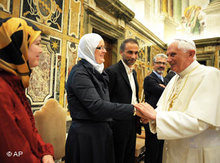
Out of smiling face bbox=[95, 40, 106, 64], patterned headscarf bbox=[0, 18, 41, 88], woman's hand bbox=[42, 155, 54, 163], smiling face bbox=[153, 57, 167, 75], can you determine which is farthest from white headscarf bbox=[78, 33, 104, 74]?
smiling face bbox=[153, 57, 167, 75]

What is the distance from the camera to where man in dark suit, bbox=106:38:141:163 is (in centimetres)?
206

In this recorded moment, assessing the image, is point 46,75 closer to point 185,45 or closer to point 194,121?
point 185,45

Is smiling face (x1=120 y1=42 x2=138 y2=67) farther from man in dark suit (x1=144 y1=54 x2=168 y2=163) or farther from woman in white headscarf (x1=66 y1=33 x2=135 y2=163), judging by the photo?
woman in white headscarf (x1=66 y1=33 x2=135 y2=163)

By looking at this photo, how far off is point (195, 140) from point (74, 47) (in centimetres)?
277

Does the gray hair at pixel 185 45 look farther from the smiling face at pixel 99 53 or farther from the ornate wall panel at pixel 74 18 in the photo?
the ornate wall panel at pixel 74 18

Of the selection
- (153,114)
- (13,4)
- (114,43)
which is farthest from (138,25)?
(153,114)

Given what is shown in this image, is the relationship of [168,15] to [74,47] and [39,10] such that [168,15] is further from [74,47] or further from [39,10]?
[39,10]

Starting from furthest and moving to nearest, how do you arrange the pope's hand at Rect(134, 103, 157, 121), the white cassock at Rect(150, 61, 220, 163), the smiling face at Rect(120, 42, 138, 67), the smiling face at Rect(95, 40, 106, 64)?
1. the smiling face at Rect(120, 42, 138, 67)
2. the smiling face at Rect(95, 40, 106, 64)
3. the pope's hand at Rect(134, 103, 157, 121)
4. the white cassock at Rect(150, 61, 220, 163)

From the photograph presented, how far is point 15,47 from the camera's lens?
3.41 ft

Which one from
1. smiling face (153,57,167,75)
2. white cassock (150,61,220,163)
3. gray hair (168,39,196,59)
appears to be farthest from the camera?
smiling face (153,57,167,75)

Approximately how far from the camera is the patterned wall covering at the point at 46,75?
8.82ft

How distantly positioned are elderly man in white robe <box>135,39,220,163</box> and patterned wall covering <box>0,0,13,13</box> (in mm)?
2170

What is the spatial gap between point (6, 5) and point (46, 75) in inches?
45.4

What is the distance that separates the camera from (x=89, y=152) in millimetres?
1497
